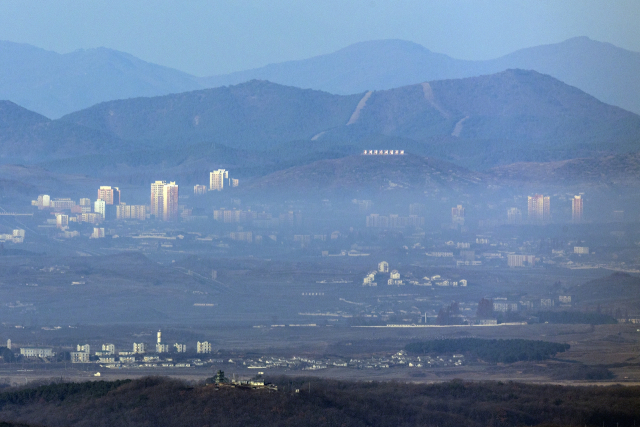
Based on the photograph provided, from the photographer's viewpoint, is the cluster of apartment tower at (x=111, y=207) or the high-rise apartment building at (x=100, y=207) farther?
the high-rise apartment building at (x=100, y=207)

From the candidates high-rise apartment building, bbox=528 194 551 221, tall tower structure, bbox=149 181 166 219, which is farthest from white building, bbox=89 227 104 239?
high-rise apartment building, bbox=528 194 551 221

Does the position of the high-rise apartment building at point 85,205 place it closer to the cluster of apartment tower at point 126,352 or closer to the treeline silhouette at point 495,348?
the cluster of apartment tower at point 126,352

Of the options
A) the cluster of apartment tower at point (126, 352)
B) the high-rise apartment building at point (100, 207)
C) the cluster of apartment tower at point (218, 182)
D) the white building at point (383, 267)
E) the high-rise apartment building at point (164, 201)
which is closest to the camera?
the cluster of apartment tower at point (126, 352)

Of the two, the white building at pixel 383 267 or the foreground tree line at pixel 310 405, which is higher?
the white building at pixel 383 267

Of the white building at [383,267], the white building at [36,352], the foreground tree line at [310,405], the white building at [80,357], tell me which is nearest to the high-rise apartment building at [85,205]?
the white building at [383,267]

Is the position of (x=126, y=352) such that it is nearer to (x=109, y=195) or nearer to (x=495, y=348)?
(x=495, y=348)

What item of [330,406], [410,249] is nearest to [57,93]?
[410,249]
